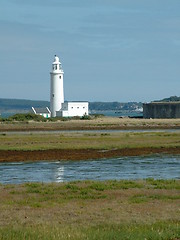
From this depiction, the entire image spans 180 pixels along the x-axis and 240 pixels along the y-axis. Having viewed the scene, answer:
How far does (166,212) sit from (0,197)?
19.6ft

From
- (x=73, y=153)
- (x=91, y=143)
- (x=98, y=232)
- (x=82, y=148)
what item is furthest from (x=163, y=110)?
(x=98, y=232)

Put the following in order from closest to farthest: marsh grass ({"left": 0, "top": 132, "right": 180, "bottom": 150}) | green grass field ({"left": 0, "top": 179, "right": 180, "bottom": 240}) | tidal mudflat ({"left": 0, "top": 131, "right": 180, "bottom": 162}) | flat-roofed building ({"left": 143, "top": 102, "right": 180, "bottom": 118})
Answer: green grass field ({"left": 0, "top": 179, "right": 180, "bottom": 240})
tidal mudflat ({"left": 0, "top": 131, "right": 180, "bottom": 162})
marsh grass ({"left": 0, "top": 132, "right": 180, "bottom": 150})
flat-roofed building ({"left": 143, "top": 102, "right": 180, "bottom": 118})

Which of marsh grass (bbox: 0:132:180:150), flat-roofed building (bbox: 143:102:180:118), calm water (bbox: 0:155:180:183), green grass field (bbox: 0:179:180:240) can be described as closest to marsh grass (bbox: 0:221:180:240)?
green grass field (bbox: 0:179:180:240)

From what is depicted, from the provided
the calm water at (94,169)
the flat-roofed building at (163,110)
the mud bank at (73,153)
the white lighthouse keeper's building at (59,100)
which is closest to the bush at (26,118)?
the white lighthouse keeper's building at (59,100)

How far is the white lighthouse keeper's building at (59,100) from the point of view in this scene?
99188 mm

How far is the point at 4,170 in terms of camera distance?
3066cm

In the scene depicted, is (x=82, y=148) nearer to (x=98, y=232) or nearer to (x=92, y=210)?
(x=92, y=210)

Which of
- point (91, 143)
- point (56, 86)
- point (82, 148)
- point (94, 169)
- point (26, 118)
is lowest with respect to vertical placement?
point (94, 169)

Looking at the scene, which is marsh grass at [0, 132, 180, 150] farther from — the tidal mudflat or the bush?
the bush

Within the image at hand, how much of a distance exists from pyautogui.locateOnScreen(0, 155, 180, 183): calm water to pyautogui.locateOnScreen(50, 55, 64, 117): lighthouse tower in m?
63.0

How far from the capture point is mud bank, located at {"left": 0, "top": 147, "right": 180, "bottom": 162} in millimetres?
37056

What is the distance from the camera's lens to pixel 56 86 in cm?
9900

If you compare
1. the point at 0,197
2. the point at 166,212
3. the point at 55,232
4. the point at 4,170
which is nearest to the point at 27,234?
the point at 55,232

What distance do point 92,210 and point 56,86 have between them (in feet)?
269
